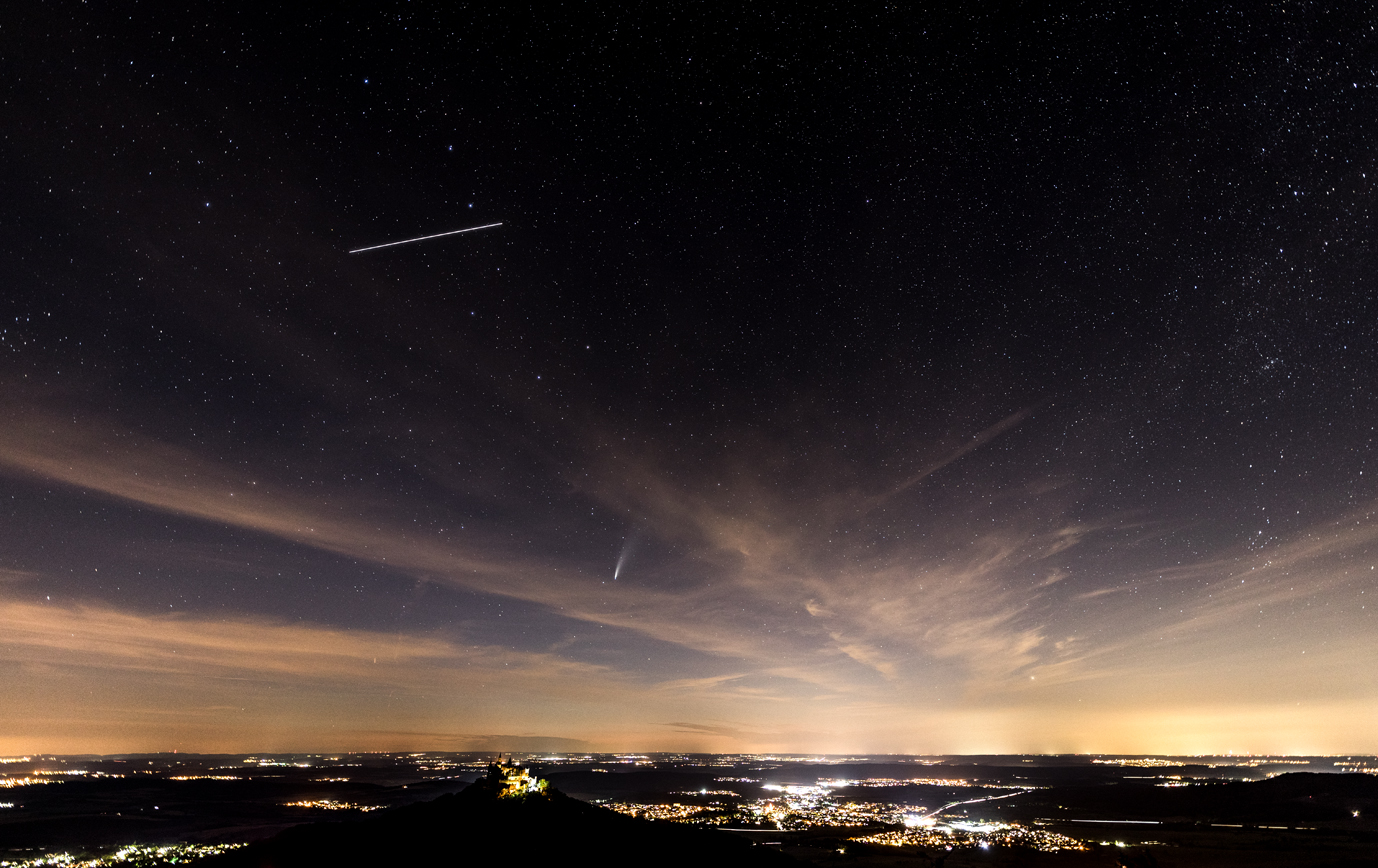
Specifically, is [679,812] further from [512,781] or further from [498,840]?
[498,840]

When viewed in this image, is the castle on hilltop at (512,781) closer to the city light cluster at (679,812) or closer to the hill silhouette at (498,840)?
the hill silhouette at (498,840)

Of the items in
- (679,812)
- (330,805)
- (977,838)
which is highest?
(977,838)

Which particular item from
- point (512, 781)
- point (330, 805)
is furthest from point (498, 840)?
point (330, 805)

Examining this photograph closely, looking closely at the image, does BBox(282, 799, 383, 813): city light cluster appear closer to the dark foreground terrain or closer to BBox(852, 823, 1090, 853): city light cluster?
the dark foreground terrain

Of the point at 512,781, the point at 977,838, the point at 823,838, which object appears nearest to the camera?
the point at 512,781

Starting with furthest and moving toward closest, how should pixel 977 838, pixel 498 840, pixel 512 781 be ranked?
pixel 977 838 → pixel 512 781 → pixel 498 840

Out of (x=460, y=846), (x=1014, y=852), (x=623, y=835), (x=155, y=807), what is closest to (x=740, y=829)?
(x=1014, y=852)

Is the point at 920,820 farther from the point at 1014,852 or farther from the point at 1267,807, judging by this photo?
the point at 1267,807
